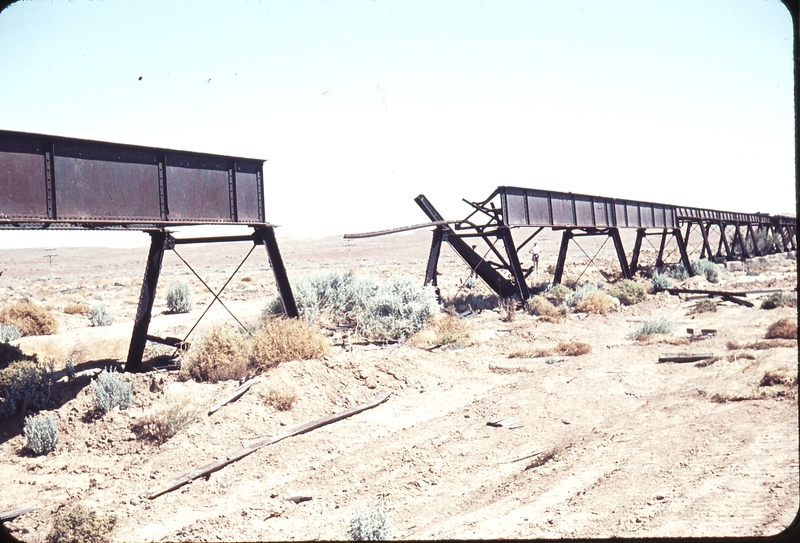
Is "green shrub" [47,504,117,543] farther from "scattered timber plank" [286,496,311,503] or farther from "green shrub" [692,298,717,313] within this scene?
"green shrub" [692,298,717,313]

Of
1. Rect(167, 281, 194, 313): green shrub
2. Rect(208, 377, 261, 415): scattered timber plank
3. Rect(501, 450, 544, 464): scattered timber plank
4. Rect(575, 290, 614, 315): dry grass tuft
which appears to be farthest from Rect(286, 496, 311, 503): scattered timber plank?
Rect(167, 281, 194, 313): green shrub

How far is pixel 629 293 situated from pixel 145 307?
15712 mm

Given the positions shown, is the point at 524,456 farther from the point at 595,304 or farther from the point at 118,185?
the point at 595,304

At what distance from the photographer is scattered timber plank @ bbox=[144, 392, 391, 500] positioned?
228 inches

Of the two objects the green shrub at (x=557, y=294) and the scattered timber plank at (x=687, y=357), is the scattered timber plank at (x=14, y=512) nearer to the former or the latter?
the scattered timber plank at (x=687, y=357)

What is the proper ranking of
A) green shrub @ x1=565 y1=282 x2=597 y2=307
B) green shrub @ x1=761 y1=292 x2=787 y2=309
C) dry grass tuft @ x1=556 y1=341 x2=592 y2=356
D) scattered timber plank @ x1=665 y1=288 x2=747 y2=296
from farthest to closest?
green shrub @ x1=565 y1=282 x2=597 y2=307 < scattered timber plank @ x1=665 y1=288 x2=747 y2=296 < green shrub @ x1=761 y1=292 x2=787 y2=309 < dry grass tuft @ x1=556 y1=341 x2=592 y2=356

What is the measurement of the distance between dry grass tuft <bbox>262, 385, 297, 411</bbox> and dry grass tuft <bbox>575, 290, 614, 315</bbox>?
36.9 feet

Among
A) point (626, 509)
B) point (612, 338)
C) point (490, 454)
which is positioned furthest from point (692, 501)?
point (612, 338)

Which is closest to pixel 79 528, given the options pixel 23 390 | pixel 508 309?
pixel 23 390

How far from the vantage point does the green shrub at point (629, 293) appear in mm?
18250

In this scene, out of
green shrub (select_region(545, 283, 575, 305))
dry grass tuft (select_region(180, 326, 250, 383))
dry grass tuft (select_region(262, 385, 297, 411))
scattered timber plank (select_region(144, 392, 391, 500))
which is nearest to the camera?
scattered timber plank (select_region(144, 392, 391, 500))

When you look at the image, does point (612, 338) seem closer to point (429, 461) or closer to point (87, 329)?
point (429, 461)

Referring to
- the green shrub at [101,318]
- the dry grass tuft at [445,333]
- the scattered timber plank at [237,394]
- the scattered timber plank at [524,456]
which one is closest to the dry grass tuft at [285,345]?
the scattered timber plank at [237,394]

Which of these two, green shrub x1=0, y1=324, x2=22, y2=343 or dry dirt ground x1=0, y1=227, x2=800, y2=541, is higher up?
green shrub x1=0, y1=324, x2=22, y2=343
